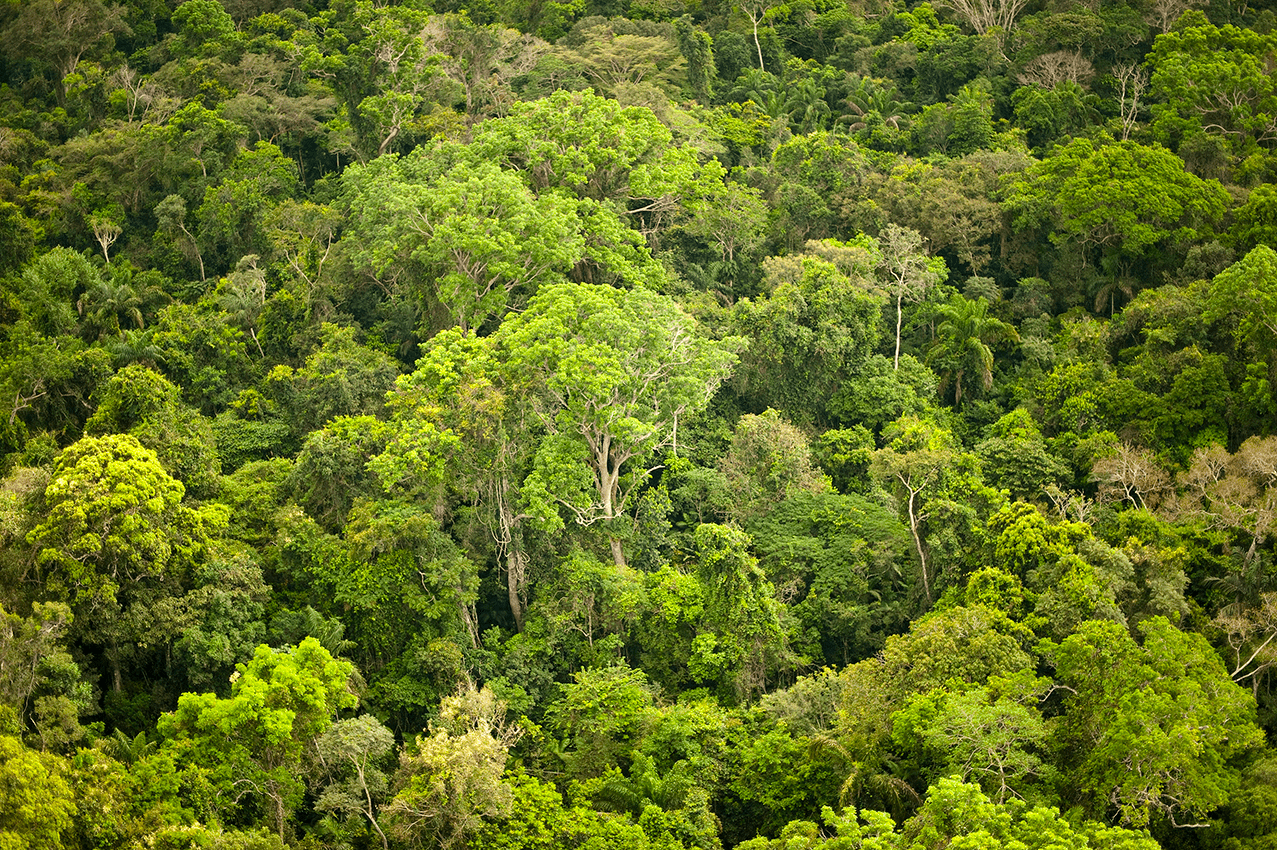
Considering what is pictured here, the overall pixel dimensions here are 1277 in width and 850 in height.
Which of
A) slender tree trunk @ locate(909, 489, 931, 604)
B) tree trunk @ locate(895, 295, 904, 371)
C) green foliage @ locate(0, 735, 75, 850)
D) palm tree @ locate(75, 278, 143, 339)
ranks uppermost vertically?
palm tree @ locate(75, 278, 143, 339)

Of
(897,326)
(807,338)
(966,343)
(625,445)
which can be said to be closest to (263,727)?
(625,445)

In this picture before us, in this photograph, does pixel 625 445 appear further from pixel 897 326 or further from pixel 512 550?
pixel 897 326

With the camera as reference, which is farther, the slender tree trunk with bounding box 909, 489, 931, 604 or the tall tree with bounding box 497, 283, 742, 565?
the slender tree trunk with bounding box 909, 489, 931, 604

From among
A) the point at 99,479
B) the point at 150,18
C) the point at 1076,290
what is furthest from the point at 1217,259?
the point at 150,18

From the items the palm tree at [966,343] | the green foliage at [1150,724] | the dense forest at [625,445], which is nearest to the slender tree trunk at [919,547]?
the dense forest at [625,445]

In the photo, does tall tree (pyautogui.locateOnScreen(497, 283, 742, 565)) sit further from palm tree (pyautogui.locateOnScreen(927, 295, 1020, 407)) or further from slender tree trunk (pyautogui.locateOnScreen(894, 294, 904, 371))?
palm tree (pyautogui.locateOnScreen(927, 295, 1020, 407))

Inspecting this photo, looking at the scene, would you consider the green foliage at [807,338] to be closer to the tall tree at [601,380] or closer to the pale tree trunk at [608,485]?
the tall tree at [601,380]

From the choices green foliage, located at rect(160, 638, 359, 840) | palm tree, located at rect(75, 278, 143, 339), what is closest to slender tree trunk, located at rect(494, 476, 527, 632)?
green foliage, located at rect(160, 638, 359, 840)
